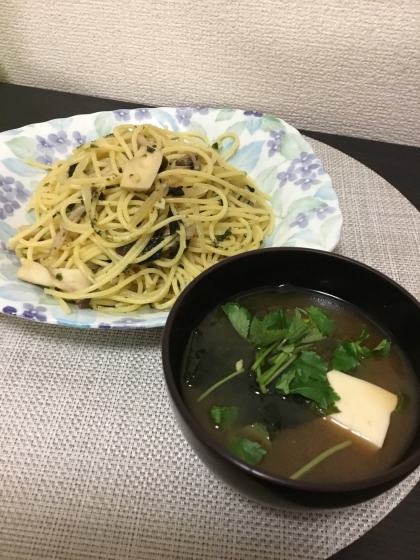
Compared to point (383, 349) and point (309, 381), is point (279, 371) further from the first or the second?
point (383, 349)

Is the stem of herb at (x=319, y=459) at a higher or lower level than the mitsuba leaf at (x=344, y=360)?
lower

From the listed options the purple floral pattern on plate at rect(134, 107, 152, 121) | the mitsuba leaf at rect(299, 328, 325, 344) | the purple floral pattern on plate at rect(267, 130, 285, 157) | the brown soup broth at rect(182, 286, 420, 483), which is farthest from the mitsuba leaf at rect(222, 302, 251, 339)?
the purple floral pattern on plate at rect(134, 107, 152, 121)

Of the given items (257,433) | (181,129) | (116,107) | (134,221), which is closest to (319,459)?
(257,433)

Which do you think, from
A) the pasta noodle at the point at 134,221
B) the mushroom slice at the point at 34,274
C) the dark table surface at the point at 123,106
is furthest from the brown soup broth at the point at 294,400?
the dark table surface at the point at 123,106

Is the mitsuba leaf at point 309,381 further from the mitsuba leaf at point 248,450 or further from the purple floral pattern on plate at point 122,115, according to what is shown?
the purple floral pattern on plate at point 122,115

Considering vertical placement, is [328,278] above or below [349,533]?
above

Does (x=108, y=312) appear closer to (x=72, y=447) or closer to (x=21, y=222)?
(x=72, y=447)

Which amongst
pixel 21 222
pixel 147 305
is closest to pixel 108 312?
pixel 147 305
